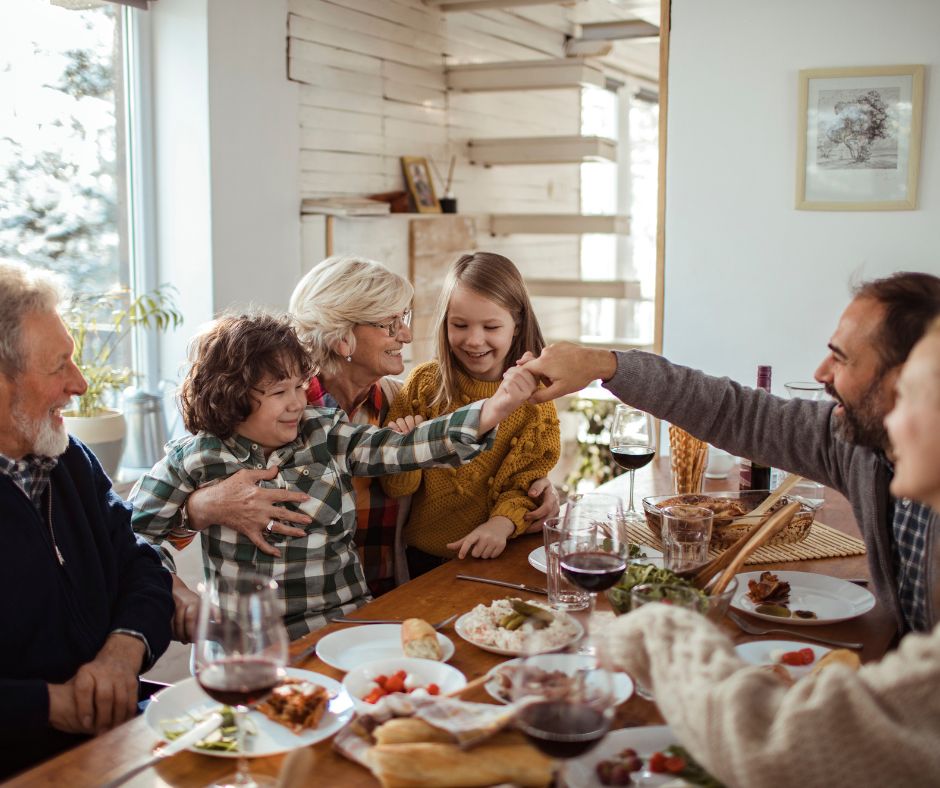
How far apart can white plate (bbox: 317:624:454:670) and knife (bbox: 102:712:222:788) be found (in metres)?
0.23

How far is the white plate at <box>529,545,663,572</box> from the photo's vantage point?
1.96 m

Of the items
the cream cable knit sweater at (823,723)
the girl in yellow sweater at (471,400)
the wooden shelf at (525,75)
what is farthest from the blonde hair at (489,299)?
the wooden shelf at (525,75)

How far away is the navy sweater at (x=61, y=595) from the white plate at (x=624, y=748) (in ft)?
2.91

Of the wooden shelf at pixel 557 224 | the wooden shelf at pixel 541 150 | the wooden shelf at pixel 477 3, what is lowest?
the wooden shelf at pixel 557 224

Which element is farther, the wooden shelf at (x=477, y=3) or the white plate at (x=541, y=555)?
the wooden shelf at (x=477, y=3)

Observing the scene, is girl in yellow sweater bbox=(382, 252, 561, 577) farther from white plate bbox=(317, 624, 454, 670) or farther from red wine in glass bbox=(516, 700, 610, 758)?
red wine in glass bbox=(516, 700, 610, 758)

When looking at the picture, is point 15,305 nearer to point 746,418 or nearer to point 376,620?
point 376,620

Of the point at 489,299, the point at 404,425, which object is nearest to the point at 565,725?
the point at 404,425

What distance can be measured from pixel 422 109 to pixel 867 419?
365cm

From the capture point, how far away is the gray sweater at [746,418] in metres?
1.94

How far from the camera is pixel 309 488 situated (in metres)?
2.08

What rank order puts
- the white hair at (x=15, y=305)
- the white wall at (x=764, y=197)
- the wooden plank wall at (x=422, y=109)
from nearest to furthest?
the white hair at (x=15, y=305) < the white wall at (x=764, y=197) < the wooden plank wall at (x=422, y=109)

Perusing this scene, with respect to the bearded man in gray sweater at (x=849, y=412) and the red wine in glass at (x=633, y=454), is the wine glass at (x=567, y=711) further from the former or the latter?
the red wine in glass at (x=633, y=454)

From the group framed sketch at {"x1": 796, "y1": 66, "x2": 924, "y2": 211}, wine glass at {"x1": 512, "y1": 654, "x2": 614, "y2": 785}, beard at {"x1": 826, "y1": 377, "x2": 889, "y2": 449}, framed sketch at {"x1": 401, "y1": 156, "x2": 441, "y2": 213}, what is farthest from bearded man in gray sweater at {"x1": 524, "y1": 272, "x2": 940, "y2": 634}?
framed sketch at {"x1": 401, "y1": 156, "x2": 441, "y2": 213}
